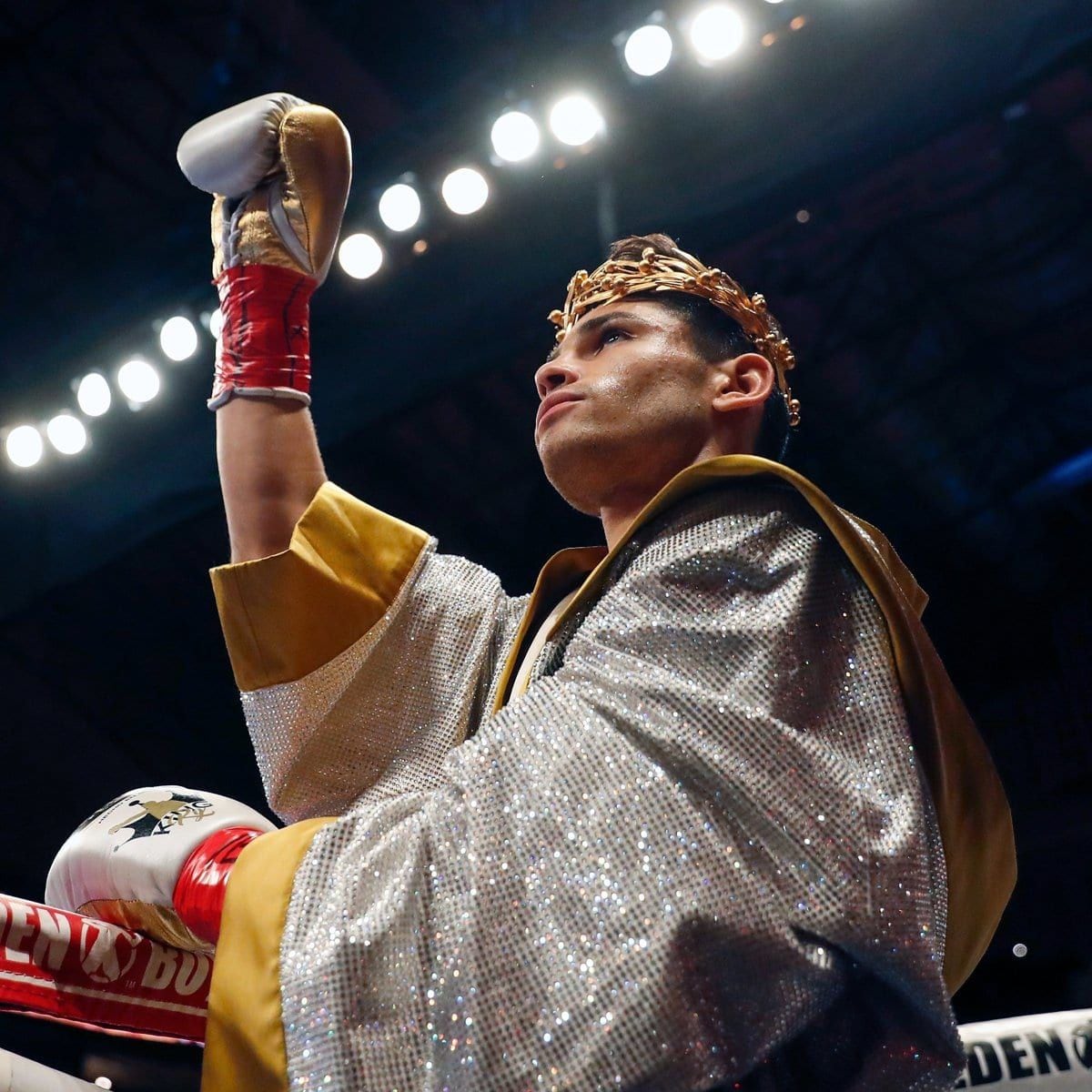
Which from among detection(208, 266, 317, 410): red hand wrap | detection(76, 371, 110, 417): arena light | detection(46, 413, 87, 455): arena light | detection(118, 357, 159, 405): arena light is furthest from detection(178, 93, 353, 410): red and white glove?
detection(46, 413, 87, 455): arena light

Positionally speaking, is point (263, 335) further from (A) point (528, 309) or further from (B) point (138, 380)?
(B) point (138, 380)

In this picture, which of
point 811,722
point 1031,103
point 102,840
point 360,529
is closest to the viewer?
point 811,722

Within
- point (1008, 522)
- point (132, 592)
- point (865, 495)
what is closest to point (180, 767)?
point (132, 592)

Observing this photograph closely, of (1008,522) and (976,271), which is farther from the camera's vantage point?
(1008,522)

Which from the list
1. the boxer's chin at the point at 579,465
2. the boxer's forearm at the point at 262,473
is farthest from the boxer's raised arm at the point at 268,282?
the boxer's chin at the point at 579,465

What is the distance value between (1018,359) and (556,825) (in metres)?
3.23

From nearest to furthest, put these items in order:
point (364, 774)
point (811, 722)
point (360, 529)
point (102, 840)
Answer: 1. point (811, 722)
2. point (102, 840)
3. point (364, 774)
4. point (360, 529)

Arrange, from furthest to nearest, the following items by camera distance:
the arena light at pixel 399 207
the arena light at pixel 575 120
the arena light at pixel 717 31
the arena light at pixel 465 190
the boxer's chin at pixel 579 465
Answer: the arena light at pixel 399 207 < the arena light at pixel 465 190 < the arena light at pixel 575 120 < the arena light at pixel 717 31 < the boxer's chin at pixel 579 465

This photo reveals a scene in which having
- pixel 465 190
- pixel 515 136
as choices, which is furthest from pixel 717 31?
pixel 465 190

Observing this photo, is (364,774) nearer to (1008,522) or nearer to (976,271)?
(976,271)

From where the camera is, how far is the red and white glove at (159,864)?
3.59 feet

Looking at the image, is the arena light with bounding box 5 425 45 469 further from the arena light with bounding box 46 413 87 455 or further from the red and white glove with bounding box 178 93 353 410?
the red and white glove with bounding box 178 93 353 410

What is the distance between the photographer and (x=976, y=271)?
3477 millimetres

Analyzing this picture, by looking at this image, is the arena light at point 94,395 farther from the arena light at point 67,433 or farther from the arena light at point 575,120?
the arena light at point 575,120
